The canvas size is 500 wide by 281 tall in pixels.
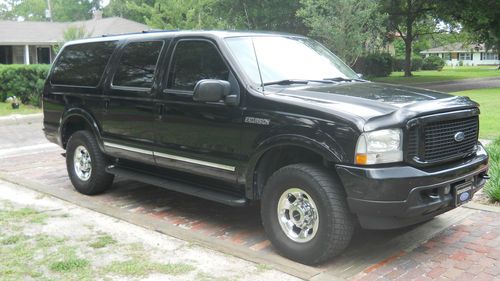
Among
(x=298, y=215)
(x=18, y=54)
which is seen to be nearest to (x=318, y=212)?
(x=298, y=215)

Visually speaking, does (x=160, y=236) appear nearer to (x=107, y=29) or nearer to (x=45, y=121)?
(x=45, y=121)

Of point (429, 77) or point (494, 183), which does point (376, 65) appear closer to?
point (429, 77)

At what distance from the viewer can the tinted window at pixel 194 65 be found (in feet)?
17.4

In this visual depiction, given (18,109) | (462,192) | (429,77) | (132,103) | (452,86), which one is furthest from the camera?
(429,77)

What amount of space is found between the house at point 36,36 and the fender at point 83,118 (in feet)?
93.1

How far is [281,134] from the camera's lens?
15.0 feet

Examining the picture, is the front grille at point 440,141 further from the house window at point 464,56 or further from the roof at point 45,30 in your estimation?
the house window at point 464,56

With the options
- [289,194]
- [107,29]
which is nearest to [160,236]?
[289,194]

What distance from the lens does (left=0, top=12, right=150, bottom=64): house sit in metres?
34.8

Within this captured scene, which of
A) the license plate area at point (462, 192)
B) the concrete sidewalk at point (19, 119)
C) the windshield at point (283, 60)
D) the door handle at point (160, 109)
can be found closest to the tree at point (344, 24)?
the concrete sidewalk at point (19, 119)

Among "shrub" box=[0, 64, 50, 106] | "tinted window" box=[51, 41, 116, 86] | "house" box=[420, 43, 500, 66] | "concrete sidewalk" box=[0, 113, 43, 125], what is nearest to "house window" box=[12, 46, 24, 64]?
"shrub" box=[0, 64, 50, 106]

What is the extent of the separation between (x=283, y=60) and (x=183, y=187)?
65.0 inches

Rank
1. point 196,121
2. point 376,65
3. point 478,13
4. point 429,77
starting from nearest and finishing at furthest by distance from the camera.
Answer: point 196,121, point 478,13, point 429,77, point 376,65

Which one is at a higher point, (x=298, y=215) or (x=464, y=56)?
(x=464, y=56)
